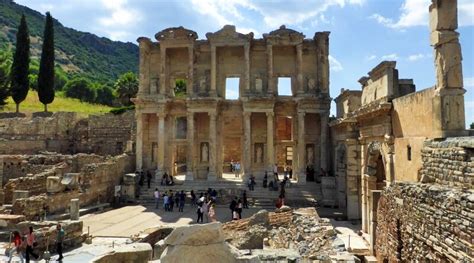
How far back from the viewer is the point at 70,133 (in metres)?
38.3

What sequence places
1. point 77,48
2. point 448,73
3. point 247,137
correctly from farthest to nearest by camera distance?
point 77,48
point 247,137
point 448,73

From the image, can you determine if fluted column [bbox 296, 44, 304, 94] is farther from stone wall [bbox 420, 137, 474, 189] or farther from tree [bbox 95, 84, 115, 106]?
tree [bbox 95, 84, 115, 106]

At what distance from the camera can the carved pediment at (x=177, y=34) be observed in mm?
30297

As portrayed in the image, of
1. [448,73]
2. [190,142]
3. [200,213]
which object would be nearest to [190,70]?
[190,142]

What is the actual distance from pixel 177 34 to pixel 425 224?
24725 millimetres

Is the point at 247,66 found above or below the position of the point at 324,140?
above

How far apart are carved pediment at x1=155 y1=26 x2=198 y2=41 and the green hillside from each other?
3087 inches

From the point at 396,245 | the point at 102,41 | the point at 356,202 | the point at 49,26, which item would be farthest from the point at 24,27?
the point at 102,41

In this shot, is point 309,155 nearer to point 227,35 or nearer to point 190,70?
point 227,35

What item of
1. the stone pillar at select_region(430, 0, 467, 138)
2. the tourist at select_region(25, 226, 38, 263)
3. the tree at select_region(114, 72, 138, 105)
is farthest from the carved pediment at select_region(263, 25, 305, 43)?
the tree at select_region(114, 72, 138, 105)

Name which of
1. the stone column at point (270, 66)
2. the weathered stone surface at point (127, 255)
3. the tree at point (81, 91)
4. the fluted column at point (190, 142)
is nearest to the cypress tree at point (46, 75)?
the fluted column at point (190, 142)

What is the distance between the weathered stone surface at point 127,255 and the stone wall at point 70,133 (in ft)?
91.0

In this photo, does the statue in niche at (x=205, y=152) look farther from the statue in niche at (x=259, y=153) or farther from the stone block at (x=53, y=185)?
the stone block at (x=53, y=185)

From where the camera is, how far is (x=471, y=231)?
22.3 feet
